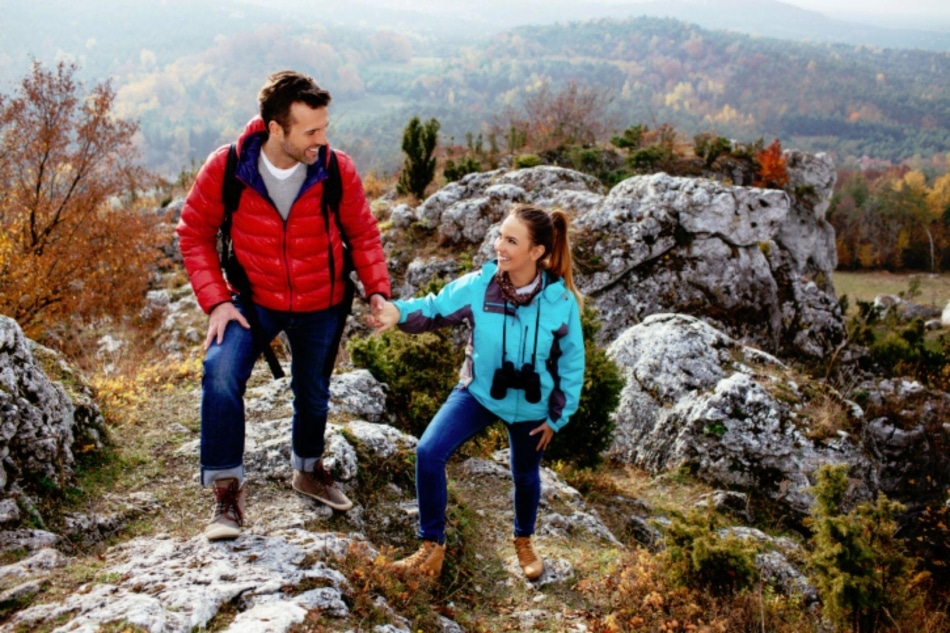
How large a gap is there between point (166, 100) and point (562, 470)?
7120 inches

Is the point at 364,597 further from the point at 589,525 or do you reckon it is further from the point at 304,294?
the point at 589,525

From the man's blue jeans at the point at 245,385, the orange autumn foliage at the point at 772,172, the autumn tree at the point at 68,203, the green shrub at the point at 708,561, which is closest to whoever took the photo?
the man's blue jeans at the point at 245,385

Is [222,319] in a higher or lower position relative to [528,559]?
higher

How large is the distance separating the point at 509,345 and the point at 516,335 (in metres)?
0.07

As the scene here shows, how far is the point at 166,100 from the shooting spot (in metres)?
158

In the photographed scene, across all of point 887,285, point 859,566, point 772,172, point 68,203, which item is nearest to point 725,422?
point 859,566

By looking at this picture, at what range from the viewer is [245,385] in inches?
131

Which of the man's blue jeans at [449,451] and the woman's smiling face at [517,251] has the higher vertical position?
the woman's smiling face at [517,251]

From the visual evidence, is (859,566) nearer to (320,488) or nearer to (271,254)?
(320,488)

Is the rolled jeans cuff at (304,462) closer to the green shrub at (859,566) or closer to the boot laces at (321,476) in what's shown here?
the boot laces at (321,476)

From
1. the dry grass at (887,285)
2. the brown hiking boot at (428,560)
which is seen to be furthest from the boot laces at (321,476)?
A: the dry grass at (887,285)

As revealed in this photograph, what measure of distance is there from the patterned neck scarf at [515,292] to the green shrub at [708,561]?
1731mm

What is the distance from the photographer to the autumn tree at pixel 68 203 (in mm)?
14385

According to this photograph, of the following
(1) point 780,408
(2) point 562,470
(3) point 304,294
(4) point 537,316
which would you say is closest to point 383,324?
(3) point 304,294
